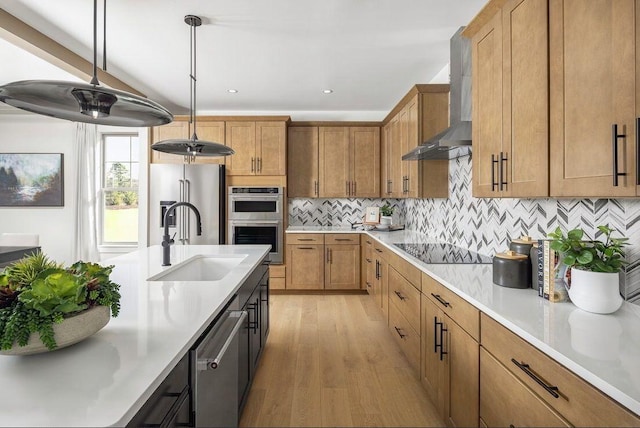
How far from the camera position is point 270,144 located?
4.86 metres

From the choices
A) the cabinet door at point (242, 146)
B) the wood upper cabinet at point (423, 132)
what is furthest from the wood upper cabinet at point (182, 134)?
the wood upper cabinet at point (423, 132)

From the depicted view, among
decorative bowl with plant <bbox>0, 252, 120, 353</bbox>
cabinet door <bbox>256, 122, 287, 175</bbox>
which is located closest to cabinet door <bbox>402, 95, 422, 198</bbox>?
cabinet door <bbox>256, 122, 287, 175</bbox>

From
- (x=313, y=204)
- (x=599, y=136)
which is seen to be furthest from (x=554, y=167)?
(x=313, y=204)

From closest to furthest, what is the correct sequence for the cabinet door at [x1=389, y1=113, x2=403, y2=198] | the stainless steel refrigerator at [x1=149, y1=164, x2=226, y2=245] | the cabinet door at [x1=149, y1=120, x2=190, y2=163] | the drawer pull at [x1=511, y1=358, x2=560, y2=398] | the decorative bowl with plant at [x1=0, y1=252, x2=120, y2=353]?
the decorative bowl with plant at [x1=0, y1=252, x2=120, y2=353]
the drawer pull at [x1=511, y1=358, x2=560, y2=398]
the cabinet door at [x1=389, y1=113, x2=403, y2=198]
the stainless steel refrigerator at [x1=149, y1=164, x2=226, y2=245]
the cabinet door at [x1=149, y1=120, x2=190, y2=163]

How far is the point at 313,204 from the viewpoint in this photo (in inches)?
212

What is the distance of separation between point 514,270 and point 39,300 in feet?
5.92

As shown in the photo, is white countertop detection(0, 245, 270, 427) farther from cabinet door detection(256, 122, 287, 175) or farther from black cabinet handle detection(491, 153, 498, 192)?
cabinet door detection(256, 122, 287, 175)

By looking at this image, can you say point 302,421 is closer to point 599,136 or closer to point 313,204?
point 599,136

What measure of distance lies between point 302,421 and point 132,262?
1.44 metres

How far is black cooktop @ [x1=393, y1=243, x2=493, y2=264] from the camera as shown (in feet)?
7.81

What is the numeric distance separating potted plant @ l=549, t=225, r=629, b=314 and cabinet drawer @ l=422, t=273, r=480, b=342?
377mm

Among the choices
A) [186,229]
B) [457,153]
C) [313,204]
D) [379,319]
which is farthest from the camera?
[313,204]

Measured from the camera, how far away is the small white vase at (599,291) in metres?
1.24

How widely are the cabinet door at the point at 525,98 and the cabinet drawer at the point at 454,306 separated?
58 cm
